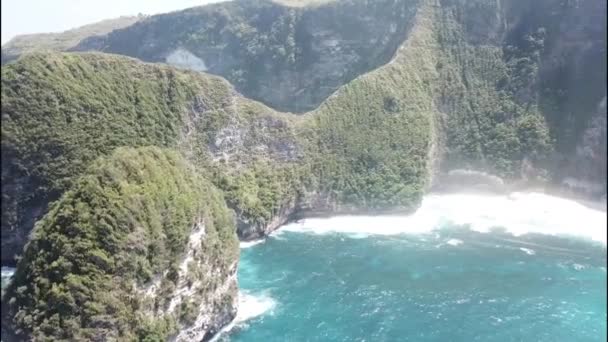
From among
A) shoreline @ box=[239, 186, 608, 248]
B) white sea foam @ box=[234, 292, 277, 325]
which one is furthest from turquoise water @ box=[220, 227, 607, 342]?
shoreline @ box=[239, 186, 608, 248]

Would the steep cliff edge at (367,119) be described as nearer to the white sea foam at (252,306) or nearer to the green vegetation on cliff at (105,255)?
the green vegetation on cliff at (105,255)

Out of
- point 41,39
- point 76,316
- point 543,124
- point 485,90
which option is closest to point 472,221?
point 543,124

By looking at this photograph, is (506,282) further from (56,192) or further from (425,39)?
(425,39)

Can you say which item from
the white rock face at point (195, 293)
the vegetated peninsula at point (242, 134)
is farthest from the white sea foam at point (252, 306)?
the vegetated peninsula at point (242, 134)

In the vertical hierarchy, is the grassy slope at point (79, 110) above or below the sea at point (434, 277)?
above

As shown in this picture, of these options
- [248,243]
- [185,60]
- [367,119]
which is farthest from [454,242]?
[185,60]

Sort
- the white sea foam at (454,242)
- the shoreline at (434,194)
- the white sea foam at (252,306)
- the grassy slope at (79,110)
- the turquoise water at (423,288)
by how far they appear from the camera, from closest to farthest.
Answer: the turquoise water at (423,288) < the white sea foam at (252,306) < the grassy slope at (79,110) < the white sea foam at (454,242) < the shoreline at (434,194)
